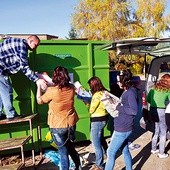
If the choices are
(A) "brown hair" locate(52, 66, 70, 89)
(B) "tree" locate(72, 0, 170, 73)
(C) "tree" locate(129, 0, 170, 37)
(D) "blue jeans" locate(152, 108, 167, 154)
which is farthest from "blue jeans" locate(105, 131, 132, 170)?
(C) "tree" locate(129, 0, 170, 37)

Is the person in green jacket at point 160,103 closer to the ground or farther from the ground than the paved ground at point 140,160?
farther from the ground

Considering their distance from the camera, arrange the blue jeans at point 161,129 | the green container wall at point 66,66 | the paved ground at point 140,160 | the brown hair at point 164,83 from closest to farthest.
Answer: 1. the paved ground at point 140,160
2. the brown hair at point 164,83
3. the blue jeans at point 161,129
4. the green container wall at point 66,66

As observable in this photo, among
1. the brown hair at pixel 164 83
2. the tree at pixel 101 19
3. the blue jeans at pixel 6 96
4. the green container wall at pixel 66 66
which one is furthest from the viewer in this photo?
the tree at pixel 101 19

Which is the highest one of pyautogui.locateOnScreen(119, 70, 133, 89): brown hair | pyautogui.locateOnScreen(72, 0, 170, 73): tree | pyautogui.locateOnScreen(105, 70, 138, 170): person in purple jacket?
pyautogui.locateOnScreen(72, 0, 170, 73): tree

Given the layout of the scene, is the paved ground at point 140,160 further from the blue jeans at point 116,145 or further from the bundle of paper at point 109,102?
the bundle of paper at point 109,102

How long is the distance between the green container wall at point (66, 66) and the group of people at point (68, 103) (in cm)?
68

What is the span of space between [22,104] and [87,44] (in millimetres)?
1892

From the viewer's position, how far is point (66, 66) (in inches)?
239

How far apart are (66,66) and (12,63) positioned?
59.0 inches

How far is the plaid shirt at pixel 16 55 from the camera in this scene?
473 cm

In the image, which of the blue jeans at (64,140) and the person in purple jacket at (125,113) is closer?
the person in purple jacket at (125,113)

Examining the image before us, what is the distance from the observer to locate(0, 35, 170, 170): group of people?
168 inches

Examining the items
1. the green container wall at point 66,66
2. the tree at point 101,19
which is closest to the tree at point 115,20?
the tree at point 101,19

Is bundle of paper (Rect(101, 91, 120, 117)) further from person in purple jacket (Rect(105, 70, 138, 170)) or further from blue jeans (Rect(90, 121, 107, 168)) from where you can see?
blue jeans (Rect(90, 121, 107, 168))
